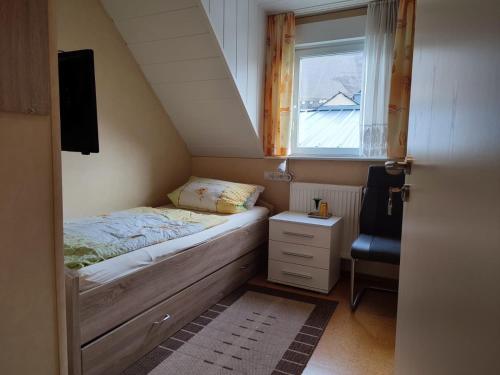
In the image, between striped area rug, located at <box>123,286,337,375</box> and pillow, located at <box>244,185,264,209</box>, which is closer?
striped area rug, located at <box>123,286,337,375</box>

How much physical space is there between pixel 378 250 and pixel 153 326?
1434 millimetres

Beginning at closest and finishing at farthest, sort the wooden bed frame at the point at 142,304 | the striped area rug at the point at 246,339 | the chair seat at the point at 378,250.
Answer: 1. the wooden bed frame at the point at 142,304
2. the striped area rug at the point at 246,339
3. the chair seat at the point at 378,250

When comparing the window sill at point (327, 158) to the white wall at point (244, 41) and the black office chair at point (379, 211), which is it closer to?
the black office chair at point (379, 211)

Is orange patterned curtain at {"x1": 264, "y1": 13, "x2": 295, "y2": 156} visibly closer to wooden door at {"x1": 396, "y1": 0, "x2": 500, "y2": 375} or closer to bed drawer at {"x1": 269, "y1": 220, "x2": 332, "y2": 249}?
bed drawer at {"x1": 269, "y1": 220, "x2": 332, "y2": 249}

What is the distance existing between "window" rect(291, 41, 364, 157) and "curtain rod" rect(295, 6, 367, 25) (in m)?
0.21

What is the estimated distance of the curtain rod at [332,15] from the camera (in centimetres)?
268

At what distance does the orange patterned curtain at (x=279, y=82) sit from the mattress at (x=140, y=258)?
3.01 ft

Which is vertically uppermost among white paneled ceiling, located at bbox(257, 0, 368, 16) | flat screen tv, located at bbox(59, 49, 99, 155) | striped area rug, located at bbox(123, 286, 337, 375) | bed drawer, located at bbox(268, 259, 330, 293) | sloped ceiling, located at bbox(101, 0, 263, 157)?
white paneled ceiling, located at bbox(257, 0, 368, 16)

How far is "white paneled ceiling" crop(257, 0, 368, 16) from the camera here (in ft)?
8.61

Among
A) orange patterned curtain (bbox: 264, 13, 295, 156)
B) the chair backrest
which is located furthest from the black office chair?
orange patterned curtain (bbox: 264, 13, 295, 156)

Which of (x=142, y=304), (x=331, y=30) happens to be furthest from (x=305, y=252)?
(x=331, y=30)

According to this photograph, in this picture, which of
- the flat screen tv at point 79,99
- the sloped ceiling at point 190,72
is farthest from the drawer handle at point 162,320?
the sloped ceiling at point 190,72

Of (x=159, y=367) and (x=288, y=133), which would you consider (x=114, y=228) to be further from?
(x=288, y=133)

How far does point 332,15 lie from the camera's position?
9.13 feet
